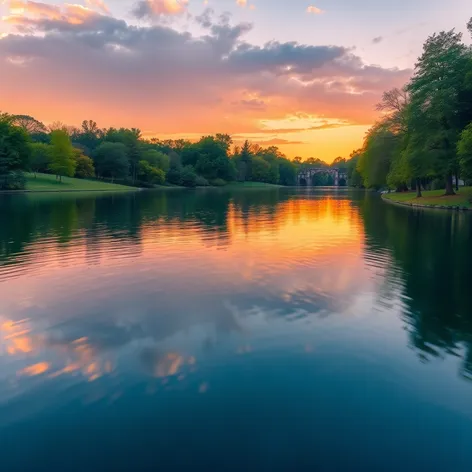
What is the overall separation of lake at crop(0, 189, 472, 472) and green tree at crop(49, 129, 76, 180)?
88717 mm

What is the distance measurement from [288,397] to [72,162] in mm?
104517

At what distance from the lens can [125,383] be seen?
7.73 meters

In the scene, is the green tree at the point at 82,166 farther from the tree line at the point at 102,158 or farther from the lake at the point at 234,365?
the lake at the point at 234,365

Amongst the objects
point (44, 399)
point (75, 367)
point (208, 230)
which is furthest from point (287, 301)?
point (208, 230)

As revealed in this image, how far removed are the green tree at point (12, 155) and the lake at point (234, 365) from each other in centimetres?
6965

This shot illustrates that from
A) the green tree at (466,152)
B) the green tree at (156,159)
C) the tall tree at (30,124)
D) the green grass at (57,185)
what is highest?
the tall tree at (30,124)

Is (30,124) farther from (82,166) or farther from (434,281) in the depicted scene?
(434,281)

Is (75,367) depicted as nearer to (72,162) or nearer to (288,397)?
(288,397)

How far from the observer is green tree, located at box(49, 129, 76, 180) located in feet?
326

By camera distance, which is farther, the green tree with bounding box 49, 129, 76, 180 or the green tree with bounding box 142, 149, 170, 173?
the green tree with bounding box 142, 149, 170, 173

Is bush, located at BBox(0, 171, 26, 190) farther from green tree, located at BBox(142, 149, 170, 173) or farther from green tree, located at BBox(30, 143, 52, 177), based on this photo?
green tree, located at BBox(142, 149, 170, 173)

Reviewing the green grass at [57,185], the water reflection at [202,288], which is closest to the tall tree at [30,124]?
the green grass at [57,185]

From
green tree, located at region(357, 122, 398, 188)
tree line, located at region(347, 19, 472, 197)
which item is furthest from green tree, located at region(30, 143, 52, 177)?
tree line, located at region(347, 19, 472, 197)

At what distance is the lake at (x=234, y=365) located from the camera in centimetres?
601
